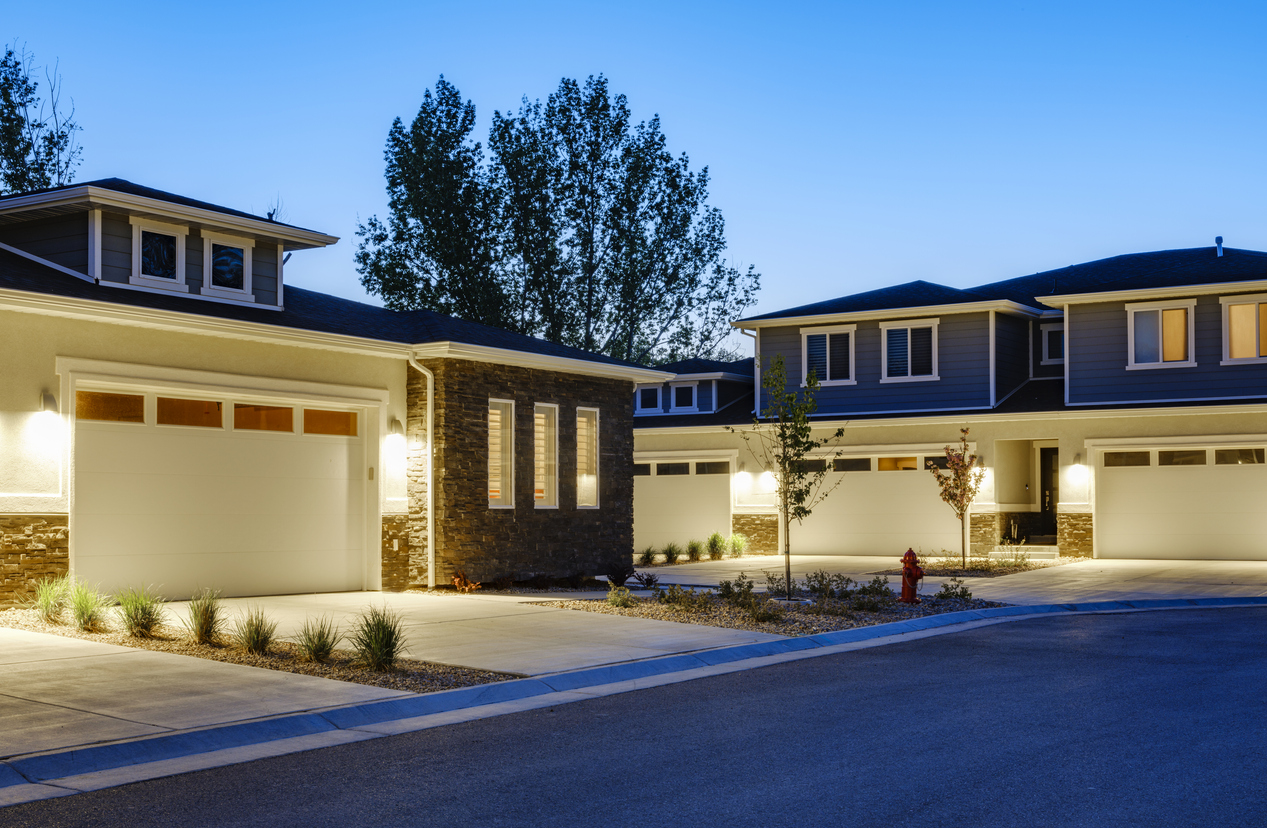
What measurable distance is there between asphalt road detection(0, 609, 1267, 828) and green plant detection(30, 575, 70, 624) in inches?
272

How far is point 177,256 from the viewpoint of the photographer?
57.6 feet

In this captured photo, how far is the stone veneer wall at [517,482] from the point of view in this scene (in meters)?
18.8

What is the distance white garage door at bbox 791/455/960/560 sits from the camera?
2878 centimetres

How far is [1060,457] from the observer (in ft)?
88.6

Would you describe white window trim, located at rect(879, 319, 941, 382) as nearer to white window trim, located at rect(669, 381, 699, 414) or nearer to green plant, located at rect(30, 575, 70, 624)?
white window trim, located at rect(669, 381, 699, 414)

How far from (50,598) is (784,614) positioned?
8627mm

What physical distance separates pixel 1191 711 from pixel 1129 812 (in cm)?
332

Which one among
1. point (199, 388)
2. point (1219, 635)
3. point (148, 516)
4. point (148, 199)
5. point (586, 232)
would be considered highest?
point (586, 232)

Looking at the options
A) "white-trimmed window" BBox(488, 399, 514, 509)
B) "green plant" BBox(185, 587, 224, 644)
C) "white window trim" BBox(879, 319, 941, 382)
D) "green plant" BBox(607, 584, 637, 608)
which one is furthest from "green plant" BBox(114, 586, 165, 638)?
"white window trim" BBox(879, 319, 941, 382)

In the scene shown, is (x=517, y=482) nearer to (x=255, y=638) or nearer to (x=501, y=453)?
(x=501, y=453)

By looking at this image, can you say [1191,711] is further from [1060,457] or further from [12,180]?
[12,180]

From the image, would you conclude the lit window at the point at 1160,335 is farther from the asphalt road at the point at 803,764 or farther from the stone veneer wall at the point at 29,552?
the stone veneer wall at the point at 29,552

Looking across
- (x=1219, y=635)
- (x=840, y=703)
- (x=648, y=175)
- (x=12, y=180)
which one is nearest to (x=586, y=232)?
(x=648, y=175)

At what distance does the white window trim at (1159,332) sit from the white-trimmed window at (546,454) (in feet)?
46.3
